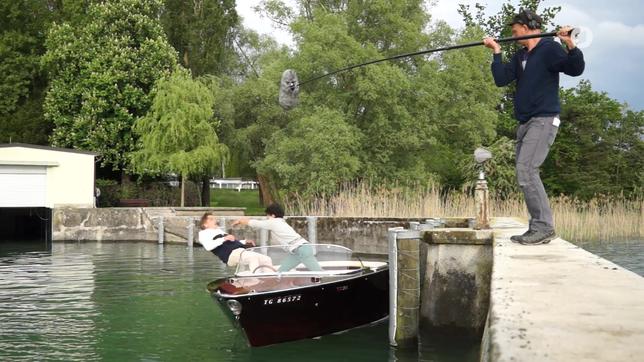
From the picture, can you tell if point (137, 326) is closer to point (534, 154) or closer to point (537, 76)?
point (534, 154)

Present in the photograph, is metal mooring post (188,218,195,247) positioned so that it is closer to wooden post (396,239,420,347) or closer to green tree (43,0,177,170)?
green tree (43,0,177,170)

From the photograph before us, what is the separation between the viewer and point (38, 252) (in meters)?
24.6

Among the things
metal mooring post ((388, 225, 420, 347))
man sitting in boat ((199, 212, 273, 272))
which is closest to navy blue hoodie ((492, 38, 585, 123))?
metal mooring post ((388, 225, 420, 347))

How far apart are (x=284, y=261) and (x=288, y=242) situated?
0.35m

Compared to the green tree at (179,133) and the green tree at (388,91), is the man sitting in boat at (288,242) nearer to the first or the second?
the green tree at (388,91)

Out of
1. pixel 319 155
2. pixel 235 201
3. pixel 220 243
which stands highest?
pixel 319 155

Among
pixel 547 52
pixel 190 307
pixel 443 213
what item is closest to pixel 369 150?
pixel 443 213

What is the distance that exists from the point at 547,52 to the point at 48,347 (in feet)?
22.2

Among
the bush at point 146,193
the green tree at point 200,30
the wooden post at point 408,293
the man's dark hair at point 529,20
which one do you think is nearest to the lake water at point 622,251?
the wooden post at point 408,293

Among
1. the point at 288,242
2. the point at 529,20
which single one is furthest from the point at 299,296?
the point at 529,20

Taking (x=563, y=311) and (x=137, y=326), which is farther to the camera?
(x=137, y=326)

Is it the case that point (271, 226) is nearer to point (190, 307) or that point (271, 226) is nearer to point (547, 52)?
point (190, 307)

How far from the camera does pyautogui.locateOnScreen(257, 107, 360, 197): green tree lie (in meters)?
29.0

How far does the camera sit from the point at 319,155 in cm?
2898
